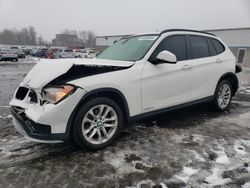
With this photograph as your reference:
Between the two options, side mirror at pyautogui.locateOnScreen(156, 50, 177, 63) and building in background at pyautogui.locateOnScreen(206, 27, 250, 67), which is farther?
building in background at pyautogui.locateOnScreen(206, 27, 250, 67)

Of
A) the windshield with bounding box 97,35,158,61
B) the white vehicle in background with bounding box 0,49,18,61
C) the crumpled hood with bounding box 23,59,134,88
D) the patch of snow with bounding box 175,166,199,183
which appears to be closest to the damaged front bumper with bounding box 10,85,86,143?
the crumpled hood with bounding box 23,59,134,88

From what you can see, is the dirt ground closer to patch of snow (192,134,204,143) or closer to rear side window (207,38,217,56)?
patch of snow (192,134,204,143)

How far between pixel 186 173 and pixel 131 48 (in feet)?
8.13

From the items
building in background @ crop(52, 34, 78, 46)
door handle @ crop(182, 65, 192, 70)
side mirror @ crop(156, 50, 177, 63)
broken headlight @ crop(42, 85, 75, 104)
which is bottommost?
building in background @ crop(52, 34, 78, 46)

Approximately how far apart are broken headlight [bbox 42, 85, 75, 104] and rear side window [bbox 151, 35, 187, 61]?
180 cm

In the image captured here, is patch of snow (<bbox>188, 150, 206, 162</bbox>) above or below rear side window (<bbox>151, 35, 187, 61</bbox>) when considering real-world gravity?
below

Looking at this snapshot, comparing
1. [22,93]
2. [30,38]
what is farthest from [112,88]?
[30,38]

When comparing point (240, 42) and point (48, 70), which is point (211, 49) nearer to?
point (48, 70)

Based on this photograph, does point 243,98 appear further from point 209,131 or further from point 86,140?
point 86,140

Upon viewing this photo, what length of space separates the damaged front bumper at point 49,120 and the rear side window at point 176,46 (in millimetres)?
1854

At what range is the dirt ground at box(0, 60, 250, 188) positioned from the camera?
302cm

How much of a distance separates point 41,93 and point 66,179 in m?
1.19

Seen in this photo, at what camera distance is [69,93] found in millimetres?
3367

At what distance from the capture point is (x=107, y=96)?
384 centimetres
